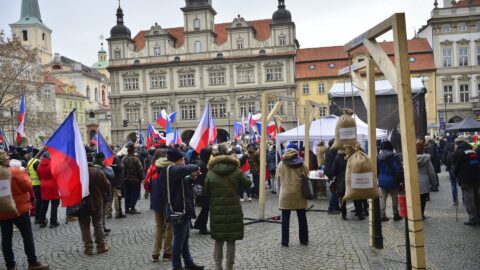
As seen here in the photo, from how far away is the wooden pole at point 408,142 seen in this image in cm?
532

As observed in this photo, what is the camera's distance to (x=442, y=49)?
51.3 metres

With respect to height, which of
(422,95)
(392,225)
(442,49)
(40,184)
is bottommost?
(392,225)

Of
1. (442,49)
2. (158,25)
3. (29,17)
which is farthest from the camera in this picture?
(29,17)

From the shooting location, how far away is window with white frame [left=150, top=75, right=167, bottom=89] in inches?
2200

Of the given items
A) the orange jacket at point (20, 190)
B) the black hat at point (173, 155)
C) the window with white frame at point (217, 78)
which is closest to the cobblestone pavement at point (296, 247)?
the orange jacket at point (20, 190)

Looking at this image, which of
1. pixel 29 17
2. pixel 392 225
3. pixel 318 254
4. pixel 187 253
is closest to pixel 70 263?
pixel 187 253

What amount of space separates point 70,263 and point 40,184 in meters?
4.07

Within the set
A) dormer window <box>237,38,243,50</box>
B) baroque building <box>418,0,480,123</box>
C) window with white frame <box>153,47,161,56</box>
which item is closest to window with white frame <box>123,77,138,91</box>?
window with white frame <box>153,47,161,56</box>

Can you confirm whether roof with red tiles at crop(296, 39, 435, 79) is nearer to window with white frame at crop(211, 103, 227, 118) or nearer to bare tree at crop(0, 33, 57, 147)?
window with white frame at crop(211, 103, 227, 118)

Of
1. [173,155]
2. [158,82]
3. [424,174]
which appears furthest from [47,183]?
[158,82]

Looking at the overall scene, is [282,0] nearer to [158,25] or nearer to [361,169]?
[158,25]

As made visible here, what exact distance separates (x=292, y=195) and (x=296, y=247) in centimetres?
88

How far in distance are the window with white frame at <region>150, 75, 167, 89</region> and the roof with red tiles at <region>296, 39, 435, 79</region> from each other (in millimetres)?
15800

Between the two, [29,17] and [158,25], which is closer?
[158,25]
